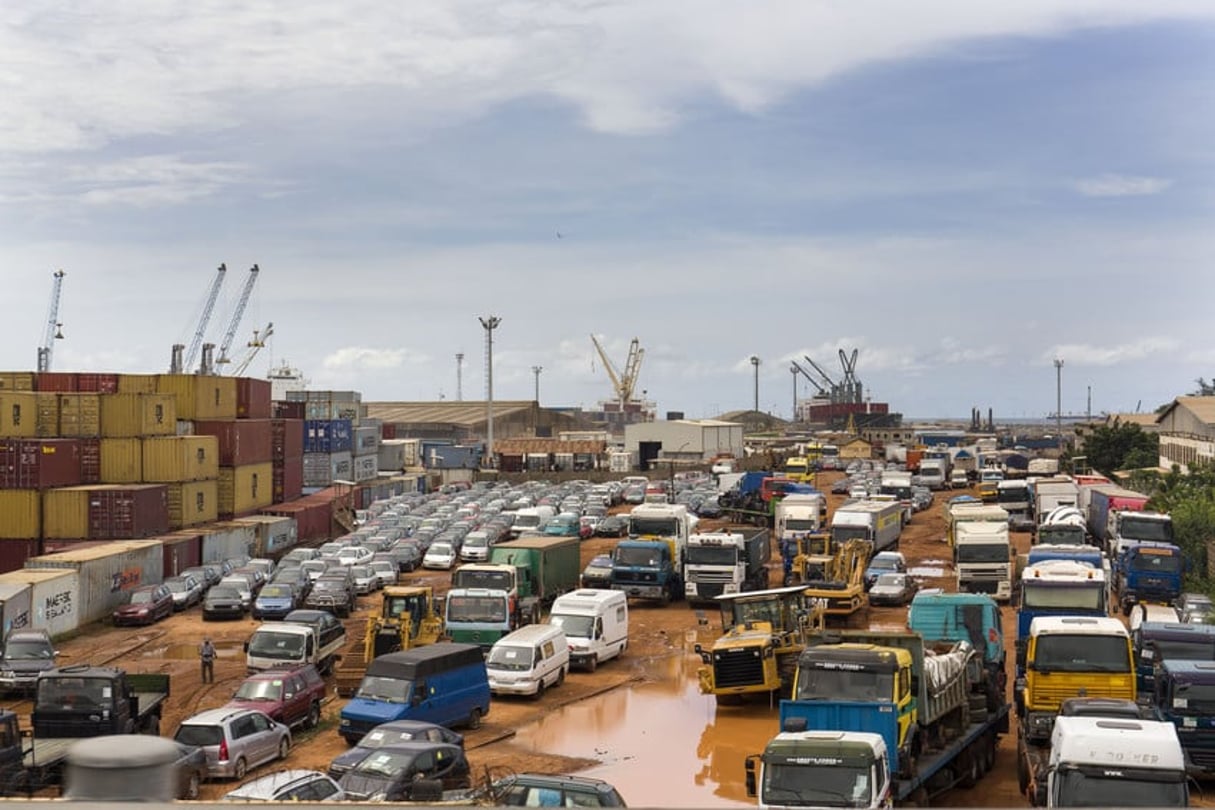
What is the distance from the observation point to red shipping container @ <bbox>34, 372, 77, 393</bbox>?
2265 inches

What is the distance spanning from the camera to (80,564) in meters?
35.6

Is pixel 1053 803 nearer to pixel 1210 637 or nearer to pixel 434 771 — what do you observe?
pixel 434 771

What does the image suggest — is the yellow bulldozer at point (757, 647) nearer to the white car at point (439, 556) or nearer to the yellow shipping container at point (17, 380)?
the white car at point (439, 556)

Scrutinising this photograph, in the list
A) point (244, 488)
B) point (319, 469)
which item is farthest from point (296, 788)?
point (319, 469)

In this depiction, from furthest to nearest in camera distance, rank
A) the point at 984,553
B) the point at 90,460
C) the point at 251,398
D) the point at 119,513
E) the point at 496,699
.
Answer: the point at 251,398
the point at 90,460
the point at 119,513
the point at 984,553
the point at 496,699

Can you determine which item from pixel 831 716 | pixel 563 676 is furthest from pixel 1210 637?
pixel 563 676

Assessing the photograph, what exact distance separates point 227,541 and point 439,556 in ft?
24.2

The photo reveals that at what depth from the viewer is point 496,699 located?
2605cm

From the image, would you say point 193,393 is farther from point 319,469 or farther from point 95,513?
point 319,469

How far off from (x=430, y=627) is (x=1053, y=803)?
16.8 meters

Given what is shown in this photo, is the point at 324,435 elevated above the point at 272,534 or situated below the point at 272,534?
above

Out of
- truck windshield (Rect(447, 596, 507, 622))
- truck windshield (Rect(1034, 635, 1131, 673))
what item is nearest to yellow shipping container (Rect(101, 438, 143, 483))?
truck windshield (Rect(447, 596, 507, 622))

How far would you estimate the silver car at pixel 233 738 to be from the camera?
19.2 metres

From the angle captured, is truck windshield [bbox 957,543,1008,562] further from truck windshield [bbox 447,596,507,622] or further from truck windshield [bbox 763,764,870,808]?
truck windshield [bbox 763,764,870,808]
